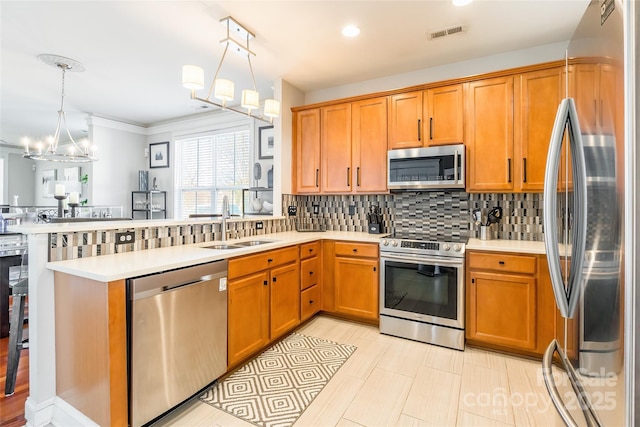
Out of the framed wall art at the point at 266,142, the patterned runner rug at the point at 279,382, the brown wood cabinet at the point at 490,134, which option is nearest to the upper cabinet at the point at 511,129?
the brown wood cabinet at the point at 490,134

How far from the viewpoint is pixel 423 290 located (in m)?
2.76

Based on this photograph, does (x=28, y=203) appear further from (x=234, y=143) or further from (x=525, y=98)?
(x=525, y=98)

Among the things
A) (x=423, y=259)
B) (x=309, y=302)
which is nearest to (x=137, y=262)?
(x=309, y=302)

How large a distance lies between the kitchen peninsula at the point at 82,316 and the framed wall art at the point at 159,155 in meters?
4.37

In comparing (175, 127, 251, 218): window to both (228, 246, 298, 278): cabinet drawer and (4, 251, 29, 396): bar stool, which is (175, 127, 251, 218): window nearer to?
(228, 246, 298, 278): cabinet drawer

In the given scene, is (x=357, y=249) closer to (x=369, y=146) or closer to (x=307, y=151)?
(x=369, y=146)

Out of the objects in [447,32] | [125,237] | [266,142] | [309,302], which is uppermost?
[447,32]

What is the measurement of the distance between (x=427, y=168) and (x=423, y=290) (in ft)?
3.90

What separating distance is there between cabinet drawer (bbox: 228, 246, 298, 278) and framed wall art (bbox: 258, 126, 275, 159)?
2.28 m

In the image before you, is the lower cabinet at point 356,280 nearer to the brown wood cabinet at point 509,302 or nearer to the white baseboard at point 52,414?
the brown wood cabinet at point 509,302

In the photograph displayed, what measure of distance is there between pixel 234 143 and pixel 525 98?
412cm

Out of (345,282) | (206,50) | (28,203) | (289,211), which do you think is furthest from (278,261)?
(28,203)

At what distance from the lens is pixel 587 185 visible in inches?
33.7

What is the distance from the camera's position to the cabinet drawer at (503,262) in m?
2.40
